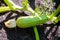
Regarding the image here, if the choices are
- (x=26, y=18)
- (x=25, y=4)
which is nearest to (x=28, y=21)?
(x=26, y=18)

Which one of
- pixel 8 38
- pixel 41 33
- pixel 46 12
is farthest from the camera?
pixel 46 12

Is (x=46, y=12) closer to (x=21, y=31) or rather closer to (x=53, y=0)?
(x=53, y=0)

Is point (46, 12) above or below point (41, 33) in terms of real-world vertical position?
Answer: above

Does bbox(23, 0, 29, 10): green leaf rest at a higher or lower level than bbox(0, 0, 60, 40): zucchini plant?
higher

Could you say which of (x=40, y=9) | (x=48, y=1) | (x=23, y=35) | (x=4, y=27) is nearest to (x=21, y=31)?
(x=23, y=35)

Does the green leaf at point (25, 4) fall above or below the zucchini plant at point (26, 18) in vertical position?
above

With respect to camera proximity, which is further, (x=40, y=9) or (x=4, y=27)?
(x=40, y=9)

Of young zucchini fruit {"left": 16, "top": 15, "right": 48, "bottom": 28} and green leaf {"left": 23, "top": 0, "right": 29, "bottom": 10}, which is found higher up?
green leaf {"left": 23, "top": 0, "right": 29, "bottom": 10}

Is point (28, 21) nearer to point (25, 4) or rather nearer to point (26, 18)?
point (26, 18)

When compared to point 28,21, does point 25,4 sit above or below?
above

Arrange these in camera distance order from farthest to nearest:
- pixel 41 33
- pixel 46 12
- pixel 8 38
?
pixel 46 12 < pixel 41 33 < pixel 8 38

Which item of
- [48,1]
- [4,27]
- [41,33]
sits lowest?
[41,33]
